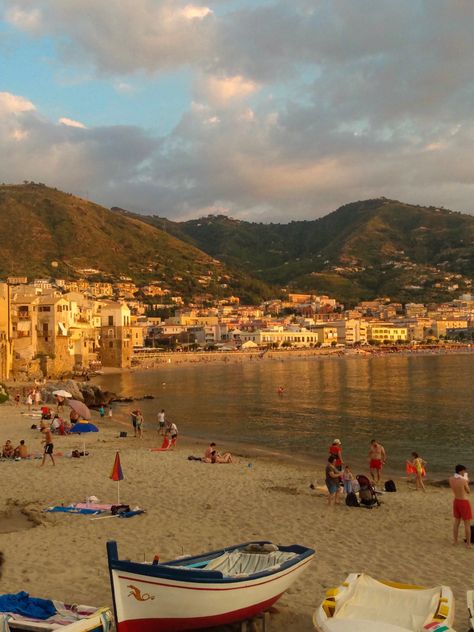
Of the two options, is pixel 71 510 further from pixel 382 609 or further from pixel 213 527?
pixel 382 609

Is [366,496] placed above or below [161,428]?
above

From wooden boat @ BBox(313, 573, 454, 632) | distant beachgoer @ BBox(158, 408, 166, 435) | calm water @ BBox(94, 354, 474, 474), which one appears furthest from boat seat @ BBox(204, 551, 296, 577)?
distant beachgoer @ BBox(158, 408, 166, 435)

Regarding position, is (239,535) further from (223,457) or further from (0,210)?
(0,210)

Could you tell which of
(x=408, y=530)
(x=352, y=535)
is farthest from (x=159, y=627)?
(x=408, y=530)

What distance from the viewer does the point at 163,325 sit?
130 meters

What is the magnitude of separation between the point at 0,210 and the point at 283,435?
15652 cm

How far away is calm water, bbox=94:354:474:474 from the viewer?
2339 cm

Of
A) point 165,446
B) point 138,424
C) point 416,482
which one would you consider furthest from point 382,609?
point 138,424

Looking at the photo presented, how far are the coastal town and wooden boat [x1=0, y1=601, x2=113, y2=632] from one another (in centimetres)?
4498

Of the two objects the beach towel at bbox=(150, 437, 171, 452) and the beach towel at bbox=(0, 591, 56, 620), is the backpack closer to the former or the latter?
the beach towel at bbox=(0, 591, 56, 620)

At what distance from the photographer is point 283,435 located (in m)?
26.4

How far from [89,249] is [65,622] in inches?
6497

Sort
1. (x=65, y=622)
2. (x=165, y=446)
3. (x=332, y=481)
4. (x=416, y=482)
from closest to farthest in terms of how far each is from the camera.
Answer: (x=65, y=622) < (x=332, y=481) < (x=416, y=482) < (x=165, y=446)

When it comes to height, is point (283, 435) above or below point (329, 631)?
below
